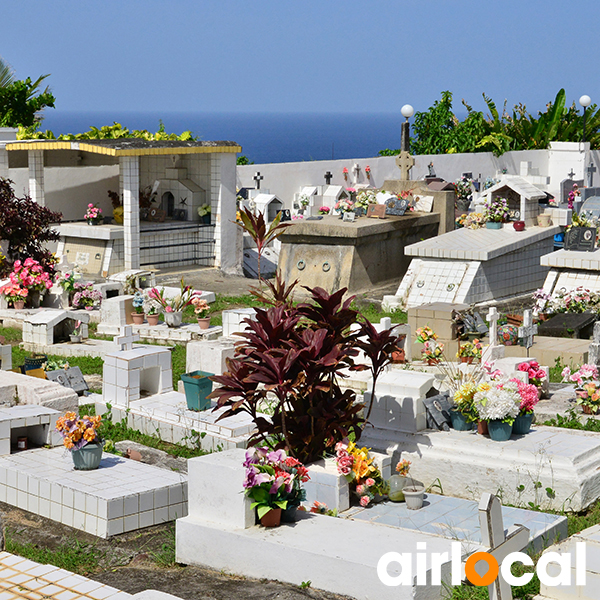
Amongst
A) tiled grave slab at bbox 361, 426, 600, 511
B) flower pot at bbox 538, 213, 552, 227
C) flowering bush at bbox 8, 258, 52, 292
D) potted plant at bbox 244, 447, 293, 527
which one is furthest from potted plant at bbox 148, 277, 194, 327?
potted plant at bbox 244, 447, 293, 527

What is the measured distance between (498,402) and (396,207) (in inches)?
444

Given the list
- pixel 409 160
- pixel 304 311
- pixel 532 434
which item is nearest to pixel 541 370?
pixel 532 434

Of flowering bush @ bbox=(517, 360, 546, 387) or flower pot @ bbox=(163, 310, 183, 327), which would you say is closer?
flowering bush @ bbox=(517, 360, 546, 387)

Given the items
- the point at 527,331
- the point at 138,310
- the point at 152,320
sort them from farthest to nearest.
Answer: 1. the point at 138,310
2. the point at 152,320
3. the point at 527,331

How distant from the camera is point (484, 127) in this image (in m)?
30.8

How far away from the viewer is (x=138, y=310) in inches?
556

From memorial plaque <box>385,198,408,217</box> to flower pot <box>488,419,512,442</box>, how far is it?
1105 centimetres

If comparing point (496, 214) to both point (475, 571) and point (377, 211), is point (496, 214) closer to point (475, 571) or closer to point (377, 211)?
point (377, 211)

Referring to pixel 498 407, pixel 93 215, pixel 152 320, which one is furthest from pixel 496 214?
pixel 498 407

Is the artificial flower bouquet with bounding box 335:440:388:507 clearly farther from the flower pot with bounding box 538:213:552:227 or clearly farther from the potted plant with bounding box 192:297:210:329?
the flower pot with bounding box 538:213:552:227

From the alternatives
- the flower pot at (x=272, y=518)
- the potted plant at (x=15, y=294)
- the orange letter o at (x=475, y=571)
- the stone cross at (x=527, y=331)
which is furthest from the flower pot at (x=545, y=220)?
the orange letter o at (x=475, y=571)

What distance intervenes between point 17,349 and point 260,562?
25.5 ft

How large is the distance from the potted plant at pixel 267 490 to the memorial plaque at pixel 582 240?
1026 cm

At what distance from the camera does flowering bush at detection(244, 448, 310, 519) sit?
619 cm
